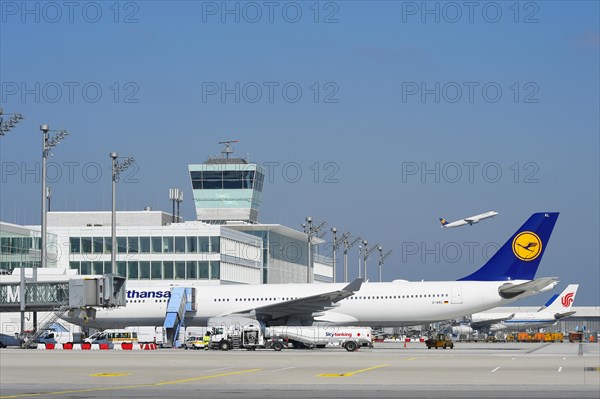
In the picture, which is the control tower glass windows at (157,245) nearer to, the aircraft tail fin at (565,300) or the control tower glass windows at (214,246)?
the control tower glass windows at (214,246)

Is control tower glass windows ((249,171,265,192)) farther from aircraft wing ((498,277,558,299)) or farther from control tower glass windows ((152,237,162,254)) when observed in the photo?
aircraft wing ((498,277,558,299))

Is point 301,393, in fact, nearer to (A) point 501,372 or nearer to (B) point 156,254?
(A) point 501,372

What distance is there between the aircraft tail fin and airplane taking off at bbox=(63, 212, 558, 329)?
69.9 metres

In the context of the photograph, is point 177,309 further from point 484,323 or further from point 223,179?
point 223,179

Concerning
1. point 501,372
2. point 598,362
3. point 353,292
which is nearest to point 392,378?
point 501,372

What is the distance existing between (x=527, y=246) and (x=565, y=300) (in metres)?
71.3

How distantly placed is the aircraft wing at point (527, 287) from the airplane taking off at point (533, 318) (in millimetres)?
65198

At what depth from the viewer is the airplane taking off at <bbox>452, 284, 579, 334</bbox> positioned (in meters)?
137

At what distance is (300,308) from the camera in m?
71.4

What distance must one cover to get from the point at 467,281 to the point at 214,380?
4077 centimetres

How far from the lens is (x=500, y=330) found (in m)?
142

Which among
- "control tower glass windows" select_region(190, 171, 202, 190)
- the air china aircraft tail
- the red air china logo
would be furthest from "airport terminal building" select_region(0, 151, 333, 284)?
the red air china logo

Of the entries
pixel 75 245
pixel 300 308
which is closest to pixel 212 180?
pixel 75 245

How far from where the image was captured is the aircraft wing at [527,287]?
2709 inches
